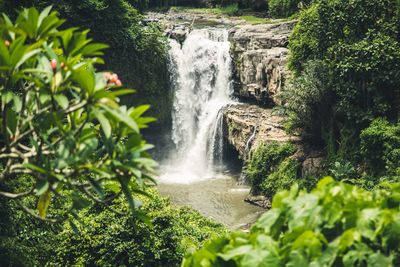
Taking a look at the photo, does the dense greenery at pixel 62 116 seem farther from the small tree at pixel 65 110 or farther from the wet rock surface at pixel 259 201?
the wet rock surface at pixel 259 201

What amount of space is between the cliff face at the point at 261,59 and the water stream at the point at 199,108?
91cm

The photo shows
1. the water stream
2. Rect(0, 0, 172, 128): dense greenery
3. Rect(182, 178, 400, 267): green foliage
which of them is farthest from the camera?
the water stream

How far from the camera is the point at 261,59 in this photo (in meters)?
16.4

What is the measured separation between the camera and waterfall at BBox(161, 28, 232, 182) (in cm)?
1839

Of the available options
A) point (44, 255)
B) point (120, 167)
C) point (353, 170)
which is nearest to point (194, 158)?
point (353, 170)

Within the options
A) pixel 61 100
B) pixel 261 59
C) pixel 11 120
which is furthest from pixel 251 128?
pixel 61 100

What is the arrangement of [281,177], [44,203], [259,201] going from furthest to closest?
[259,201] < [281,177] < [44,203]

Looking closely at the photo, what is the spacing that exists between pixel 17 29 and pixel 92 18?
47.8 ft

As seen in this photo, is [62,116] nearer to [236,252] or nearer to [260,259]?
[236,252]

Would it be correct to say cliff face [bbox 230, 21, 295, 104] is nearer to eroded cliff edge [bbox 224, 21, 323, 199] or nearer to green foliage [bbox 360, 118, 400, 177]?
eroded cliff edge [bbox 224, 21, 323, 199]

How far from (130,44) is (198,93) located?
12.0 feet

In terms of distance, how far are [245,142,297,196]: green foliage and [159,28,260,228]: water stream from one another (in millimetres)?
2110

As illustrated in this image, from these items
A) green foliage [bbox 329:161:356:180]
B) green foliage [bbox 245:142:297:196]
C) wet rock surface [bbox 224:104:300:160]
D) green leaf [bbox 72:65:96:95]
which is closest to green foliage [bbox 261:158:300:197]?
green foliage [bbox 245:142:297:196]

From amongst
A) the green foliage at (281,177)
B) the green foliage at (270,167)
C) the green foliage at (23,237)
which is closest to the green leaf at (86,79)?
the green foliage at (23,237)
